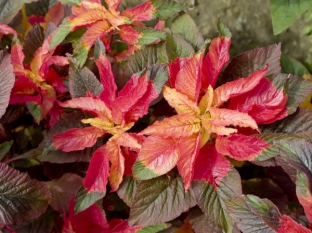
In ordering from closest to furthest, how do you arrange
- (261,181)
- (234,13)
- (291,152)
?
(291,152)
(261,181)
(234,13)

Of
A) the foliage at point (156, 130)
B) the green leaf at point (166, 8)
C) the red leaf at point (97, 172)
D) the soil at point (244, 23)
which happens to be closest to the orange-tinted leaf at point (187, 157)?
the foliage at point (156, 130)

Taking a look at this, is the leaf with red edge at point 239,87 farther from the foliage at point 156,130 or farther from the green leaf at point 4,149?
the green leaf at point 4,149

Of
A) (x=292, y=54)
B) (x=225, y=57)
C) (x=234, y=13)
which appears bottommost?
(x=292, y=54)

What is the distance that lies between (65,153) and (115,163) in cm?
9

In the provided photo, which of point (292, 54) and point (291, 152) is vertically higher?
point (291, 152)

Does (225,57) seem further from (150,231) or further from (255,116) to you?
(150,231)

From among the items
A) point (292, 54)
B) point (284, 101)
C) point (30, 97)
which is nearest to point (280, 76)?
point (284, 101)

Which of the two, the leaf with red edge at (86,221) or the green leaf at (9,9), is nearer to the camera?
the leaf with red edge at (86,221)

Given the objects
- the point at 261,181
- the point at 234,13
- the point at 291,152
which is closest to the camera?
the point at 291,152

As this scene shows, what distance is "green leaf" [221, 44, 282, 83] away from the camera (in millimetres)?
732

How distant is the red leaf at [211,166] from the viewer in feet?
2.23

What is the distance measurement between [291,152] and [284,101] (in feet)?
0.33

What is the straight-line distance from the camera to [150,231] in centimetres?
71

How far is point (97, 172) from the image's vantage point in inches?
27.9
